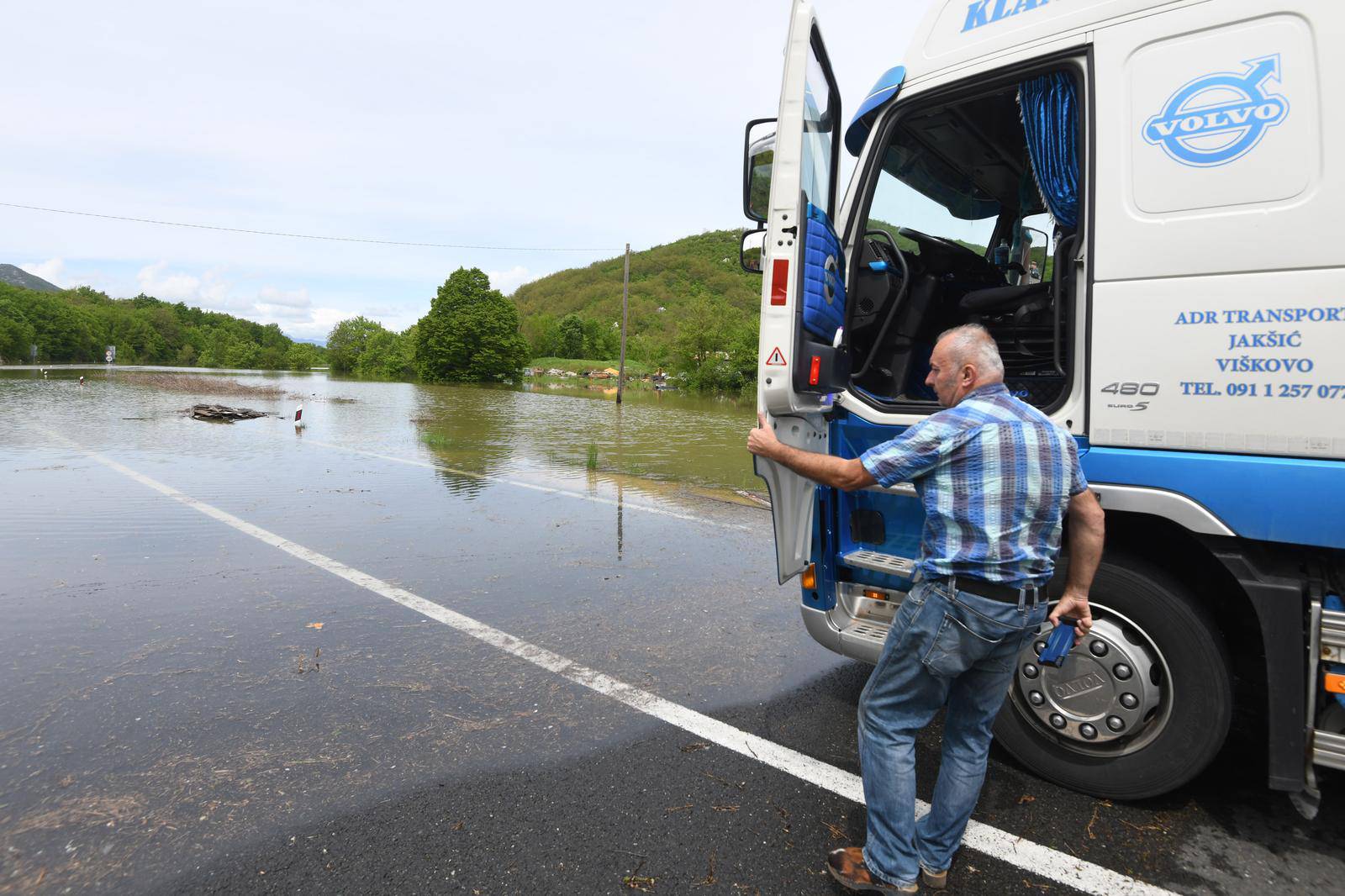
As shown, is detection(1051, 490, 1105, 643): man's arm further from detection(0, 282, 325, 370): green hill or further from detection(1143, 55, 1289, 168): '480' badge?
detection(0, 282, 325, 370): green hill

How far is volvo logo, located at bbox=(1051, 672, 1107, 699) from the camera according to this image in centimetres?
271

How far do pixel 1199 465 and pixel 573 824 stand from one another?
2554 mm

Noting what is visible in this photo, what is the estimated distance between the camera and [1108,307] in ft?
8.46

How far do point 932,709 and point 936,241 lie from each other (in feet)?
8.74

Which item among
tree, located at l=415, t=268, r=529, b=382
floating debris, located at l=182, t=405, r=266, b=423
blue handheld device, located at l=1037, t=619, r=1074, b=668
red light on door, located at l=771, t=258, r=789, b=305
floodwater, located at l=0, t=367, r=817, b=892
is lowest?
floodwater, located at l=0, t=367, r=817, b=892

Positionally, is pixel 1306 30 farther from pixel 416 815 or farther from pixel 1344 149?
pixel 416 815

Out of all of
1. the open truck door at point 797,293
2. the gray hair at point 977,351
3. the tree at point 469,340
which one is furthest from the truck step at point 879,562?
the tree at point 469,340

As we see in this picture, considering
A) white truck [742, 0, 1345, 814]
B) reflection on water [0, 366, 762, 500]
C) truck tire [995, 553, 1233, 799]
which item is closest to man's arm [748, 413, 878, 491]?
white truck [742, 0, 1345, 814]

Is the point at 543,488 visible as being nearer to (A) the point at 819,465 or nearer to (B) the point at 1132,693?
(A) the point at 819,465

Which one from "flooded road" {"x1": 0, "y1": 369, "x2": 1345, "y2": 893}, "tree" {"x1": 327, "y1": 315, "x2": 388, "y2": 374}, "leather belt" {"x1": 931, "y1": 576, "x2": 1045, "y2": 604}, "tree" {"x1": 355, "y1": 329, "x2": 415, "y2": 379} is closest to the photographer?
"leather belt" {"x1": 931, "y1": 576, "x2": 1045, "y2": 604}

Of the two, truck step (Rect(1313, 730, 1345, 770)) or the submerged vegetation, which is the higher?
the submerged vegetation

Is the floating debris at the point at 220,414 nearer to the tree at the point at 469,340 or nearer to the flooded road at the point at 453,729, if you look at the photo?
the flooded road at the point at 453,729

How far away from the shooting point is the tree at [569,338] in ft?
342

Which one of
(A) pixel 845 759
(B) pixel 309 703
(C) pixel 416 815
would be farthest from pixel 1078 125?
(B) pixel 309 703
